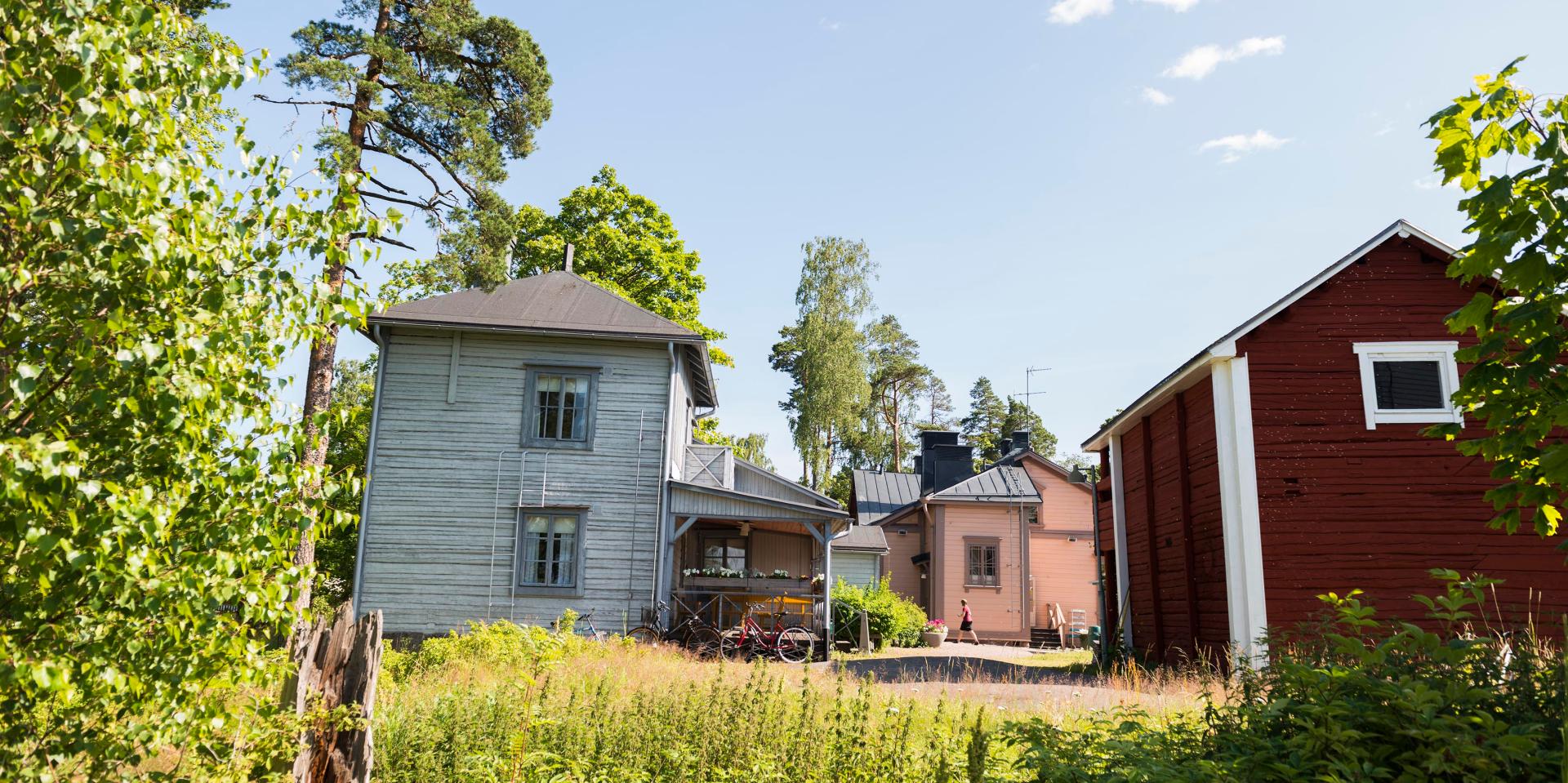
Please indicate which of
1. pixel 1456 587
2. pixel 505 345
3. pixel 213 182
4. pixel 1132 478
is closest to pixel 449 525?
pixel 505 345

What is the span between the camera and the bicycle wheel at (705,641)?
16.8 metres

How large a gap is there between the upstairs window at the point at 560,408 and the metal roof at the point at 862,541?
13.0m

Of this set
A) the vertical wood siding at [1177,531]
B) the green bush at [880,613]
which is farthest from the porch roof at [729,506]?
the vertical wood siding at [1177,531]

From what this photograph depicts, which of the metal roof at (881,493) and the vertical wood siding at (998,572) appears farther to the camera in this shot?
the metal roof at (881,493)

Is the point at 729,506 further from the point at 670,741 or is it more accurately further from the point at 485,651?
the point at 670,741

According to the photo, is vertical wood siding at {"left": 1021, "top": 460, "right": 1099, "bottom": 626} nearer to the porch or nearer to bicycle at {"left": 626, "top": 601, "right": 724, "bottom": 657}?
the porch

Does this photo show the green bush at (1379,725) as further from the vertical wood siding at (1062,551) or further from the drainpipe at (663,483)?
the vertical wood siding at (1062,551)

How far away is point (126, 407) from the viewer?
3344 millimetres

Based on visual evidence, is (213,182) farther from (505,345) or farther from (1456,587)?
(505,345)

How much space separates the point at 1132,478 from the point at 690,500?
8.31 metres

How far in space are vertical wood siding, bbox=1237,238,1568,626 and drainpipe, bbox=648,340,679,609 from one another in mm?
10083

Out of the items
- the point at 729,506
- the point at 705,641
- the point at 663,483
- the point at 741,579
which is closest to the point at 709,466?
the point at 729,506

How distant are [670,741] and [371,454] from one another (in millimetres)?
13821

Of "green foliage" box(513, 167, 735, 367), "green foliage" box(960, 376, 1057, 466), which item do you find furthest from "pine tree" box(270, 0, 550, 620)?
"green foliage" box(960, 376, 1057, 466)
